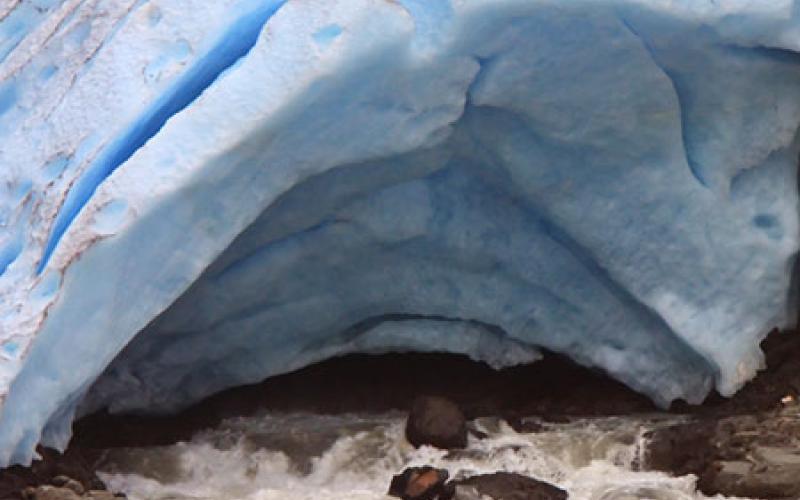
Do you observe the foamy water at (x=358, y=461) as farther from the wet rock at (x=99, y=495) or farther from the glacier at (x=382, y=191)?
the wet rock at (x=99, y=495)

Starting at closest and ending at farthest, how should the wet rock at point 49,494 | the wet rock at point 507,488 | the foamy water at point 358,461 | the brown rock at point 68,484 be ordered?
the wet rock at point 49,494 < the brown rock at point 68,484 < the wet rock at point 507,488 < the foamy water at point 358,461

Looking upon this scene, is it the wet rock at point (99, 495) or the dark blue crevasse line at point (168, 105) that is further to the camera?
the dark blue crevasse line at point (168, 105)

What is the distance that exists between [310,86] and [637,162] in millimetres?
1051

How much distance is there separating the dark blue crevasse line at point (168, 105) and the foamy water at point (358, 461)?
33.1 inches

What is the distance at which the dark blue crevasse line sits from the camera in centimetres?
386

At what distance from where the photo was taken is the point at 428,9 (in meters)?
4.02

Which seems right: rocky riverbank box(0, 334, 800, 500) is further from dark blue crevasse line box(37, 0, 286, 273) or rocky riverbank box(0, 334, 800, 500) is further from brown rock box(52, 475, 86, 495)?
dark blue crevasse line box(37, 0, 286, 273)

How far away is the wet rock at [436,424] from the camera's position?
4398 millimetres

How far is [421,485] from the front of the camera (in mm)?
4039

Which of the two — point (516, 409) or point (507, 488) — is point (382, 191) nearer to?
point (516, 409)

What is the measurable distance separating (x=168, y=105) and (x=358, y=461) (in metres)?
1.16

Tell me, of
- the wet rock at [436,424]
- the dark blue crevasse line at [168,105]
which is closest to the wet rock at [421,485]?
the wet rock at [436,424]

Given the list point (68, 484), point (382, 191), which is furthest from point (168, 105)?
point (68, 484)

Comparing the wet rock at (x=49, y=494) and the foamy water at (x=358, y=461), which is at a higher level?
the wet rock at (x=49, y=494)
